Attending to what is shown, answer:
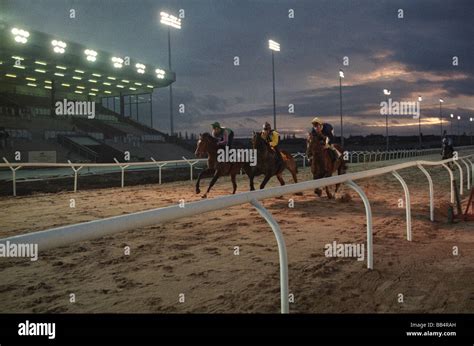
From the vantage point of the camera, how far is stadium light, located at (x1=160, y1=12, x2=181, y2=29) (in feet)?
100

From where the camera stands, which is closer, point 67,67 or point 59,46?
point 59,46

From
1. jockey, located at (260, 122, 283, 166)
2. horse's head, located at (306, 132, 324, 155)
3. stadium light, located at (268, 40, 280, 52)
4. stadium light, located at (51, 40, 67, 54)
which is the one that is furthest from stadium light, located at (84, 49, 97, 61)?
horse's head, located at (306, 132, 324, 155)

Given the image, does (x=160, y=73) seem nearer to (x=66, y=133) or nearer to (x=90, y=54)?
(x=90, y=54)

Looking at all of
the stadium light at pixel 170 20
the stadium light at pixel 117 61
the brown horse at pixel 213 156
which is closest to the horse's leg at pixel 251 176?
the brown horse at pixel 213 156

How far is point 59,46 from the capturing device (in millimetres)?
28297

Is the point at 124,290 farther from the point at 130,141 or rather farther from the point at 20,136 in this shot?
the point at 130,141

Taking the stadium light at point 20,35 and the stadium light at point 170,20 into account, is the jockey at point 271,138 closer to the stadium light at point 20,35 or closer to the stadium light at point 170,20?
the stadium light at point 20,35

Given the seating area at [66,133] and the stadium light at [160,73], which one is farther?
the stadium light at [160,73]

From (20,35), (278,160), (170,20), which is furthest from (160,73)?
(278,160)

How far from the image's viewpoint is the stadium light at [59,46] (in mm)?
27941

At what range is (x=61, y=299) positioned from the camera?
3.22 metres

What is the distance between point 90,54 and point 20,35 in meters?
5.64
